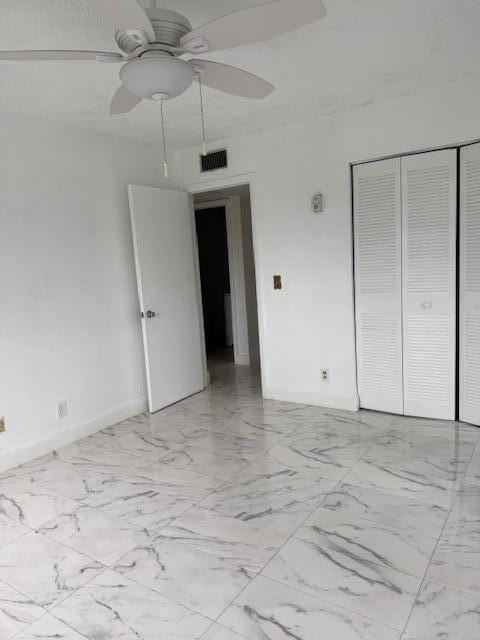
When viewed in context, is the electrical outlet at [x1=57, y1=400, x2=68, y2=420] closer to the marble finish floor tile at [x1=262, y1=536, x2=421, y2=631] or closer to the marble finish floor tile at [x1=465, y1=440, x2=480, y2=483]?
the marble finish floor tile at [x1=262, y1=536, x2=421, y2=631]

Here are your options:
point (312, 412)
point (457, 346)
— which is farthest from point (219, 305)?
point (457, 346)

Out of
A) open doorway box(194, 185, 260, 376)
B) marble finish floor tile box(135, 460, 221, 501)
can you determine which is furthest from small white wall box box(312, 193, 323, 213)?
marble finish floor tile box(135, 460, 221, 501)

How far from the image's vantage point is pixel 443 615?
1.64 meters

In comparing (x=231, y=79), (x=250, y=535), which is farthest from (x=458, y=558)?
(x=231, y=79)

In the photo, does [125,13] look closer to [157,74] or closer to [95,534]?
[157,74]

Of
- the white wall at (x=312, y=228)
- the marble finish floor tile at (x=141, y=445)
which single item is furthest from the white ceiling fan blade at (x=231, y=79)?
the marble finish floor tile at (x=141, y=445)

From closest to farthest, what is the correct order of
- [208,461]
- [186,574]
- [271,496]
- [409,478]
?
[186,574] < [271,496] < [409,478] < [208,461]

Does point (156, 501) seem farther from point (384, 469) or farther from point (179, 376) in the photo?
point (179, 376)

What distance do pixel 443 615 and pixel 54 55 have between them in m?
2.45

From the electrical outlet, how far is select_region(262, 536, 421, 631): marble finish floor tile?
2.04 m

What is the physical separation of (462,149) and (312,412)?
2.23m

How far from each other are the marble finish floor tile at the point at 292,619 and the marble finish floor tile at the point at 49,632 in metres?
0.55

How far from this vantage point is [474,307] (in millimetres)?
3145

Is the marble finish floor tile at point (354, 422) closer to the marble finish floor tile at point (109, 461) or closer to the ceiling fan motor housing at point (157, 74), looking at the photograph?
the marble finish floor tile at point (109, 461)
